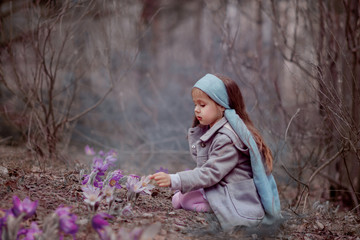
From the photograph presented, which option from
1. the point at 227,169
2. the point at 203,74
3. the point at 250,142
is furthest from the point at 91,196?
the point at 203,74

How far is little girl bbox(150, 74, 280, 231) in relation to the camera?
2.94m

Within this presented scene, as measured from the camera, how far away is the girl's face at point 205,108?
309 centimetres

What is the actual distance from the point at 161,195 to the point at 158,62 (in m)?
11.8

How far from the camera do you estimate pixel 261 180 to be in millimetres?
3012

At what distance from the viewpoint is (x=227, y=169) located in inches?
117

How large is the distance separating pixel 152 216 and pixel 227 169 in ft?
1.97

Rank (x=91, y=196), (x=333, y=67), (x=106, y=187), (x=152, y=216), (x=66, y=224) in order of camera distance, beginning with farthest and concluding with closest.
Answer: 1. (x=333, y=67)
2. (x=152, y=216)
3. (x=106, y=187)
4. (x=91, y=196)
5. (x=66, y=224)

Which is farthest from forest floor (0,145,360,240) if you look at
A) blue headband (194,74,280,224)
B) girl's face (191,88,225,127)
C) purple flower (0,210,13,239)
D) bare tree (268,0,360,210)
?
bare tree (268,0,360,210)

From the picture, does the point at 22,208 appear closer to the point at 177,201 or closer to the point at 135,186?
the point at 135,186

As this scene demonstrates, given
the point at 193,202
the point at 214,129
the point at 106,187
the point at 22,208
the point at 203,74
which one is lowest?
the point at 193,202

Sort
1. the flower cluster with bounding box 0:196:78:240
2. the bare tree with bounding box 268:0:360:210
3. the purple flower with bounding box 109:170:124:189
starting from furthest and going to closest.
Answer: the bare tree with bounding box 268:0:360:210 → the purple flower with bounding box 109:170:124:189 → the flower cluster with bounding box 0:196:78:240

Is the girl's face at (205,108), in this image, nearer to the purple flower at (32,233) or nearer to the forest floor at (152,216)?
the forest floor at (152,216)

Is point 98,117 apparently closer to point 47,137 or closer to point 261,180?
point 47,137

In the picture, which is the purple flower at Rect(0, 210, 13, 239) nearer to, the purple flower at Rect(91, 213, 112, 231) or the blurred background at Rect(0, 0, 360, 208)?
the purple flower at Rect(91, 213, 112, 231)
